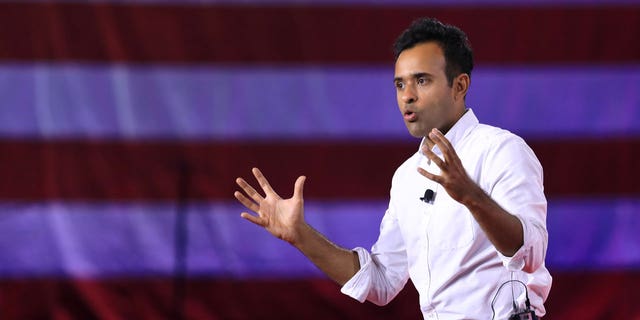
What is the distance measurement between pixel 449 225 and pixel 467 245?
0.06 metres

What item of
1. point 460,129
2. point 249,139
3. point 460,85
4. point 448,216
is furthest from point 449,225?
point 249,139

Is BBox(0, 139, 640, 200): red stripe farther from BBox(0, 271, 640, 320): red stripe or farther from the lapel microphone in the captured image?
the lapel microphone

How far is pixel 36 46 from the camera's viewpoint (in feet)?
10.1

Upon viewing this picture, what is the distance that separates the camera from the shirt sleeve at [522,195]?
149cm

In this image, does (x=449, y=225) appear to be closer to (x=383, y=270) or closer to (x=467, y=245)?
(x=467, y=245)

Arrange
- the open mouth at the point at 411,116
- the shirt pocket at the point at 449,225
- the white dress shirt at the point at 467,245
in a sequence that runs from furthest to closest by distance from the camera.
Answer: the open mouth at the point at 411,116 < the shirt pocket at the point at 449,225 < the white dress shirt at the point at 467,245

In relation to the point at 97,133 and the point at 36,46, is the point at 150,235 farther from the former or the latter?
the point at 36,46

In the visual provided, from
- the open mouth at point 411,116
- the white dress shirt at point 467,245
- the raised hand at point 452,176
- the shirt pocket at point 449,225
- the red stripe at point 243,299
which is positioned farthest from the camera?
the red stripe at point 243,299

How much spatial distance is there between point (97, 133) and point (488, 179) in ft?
6.00

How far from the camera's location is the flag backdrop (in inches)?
120

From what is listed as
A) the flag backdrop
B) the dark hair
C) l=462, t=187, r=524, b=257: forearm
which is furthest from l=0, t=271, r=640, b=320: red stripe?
l=462, t=187, r=524, b=257: forearm

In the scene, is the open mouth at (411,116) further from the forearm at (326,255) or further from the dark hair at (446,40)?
the forearm at (326,255)

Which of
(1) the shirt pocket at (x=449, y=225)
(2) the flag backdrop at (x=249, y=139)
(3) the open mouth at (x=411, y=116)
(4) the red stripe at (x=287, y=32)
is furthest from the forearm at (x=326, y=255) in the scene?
(4) the red stripe at (x=287, y=32)

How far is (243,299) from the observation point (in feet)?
10.2
